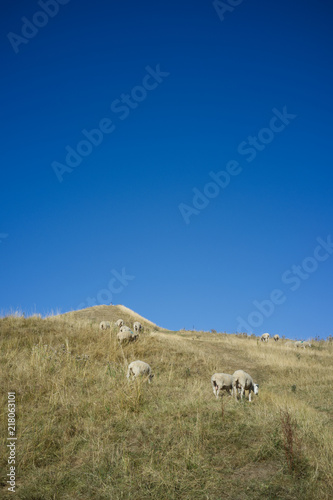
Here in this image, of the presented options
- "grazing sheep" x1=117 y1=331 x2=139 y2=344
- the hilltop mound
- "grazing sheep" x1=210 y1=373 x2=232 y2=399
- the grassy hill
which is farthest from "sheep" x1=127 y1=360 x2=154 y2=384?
the hilltop mound

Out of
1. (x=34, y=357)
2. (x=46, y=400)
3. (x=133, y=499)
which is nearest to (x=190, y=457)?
(x=133, y=499)

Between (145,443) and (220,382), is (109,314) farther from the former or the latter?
(145,443)

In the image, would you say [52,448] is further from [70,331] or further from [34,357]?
[70,331]

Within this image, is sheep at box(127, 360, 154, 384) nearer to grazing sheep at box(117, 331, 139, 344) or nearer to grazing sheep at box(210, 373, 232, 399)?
grazing sheep at box(210, 373, 232, 399)

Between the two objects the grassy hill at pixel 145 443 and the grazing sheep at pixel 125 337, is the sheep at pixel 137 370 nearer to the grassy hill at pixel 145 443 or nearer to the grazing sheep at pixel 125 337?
the grassy hill at pixel 145 443

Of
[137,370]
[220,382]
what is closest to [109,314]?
[137,370]

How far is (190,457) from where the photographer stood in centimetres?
572

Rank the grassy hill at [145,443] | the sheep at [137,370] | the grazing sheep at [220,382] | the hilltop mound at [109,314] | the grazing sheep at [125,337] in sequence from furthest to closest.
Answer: the hilltop mound at [109,314], the grazing sheep at [125,337], the grazing sheep at [220,382], the sheep at [137,370], the grassy hill at [145,443]

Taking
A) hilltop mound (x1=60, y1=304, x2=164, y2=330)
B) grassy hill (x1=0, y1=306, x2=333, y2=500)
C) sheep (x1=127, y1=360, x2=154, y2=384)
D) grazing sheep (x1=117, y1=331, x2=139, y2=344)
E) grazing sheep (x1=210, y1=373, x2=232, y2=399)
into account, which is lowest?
grassy hill (x1=0, y1=306, x2=333, y2=500)

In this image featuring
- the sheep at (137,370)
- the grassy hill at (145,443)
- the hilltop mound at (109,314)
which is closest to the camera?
the grassy hill at (145,443)

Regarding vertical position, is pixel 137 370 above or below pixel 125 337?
below

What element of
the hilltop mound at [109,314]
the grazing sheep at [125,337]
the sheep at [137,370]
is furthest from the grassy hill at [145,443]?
the hilltop mound at [109,314]

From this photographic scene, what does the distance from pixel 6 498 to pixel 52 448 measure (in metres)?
1.31

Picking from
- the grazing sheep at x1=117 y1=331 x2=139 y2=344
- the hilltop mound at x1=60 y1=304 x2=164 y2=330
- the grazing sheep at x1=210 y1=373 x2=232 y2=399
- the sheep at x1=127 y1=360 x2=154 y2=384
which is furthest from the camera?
the hilltop mound at x1=60 y1=304 x2=164 y2=330
